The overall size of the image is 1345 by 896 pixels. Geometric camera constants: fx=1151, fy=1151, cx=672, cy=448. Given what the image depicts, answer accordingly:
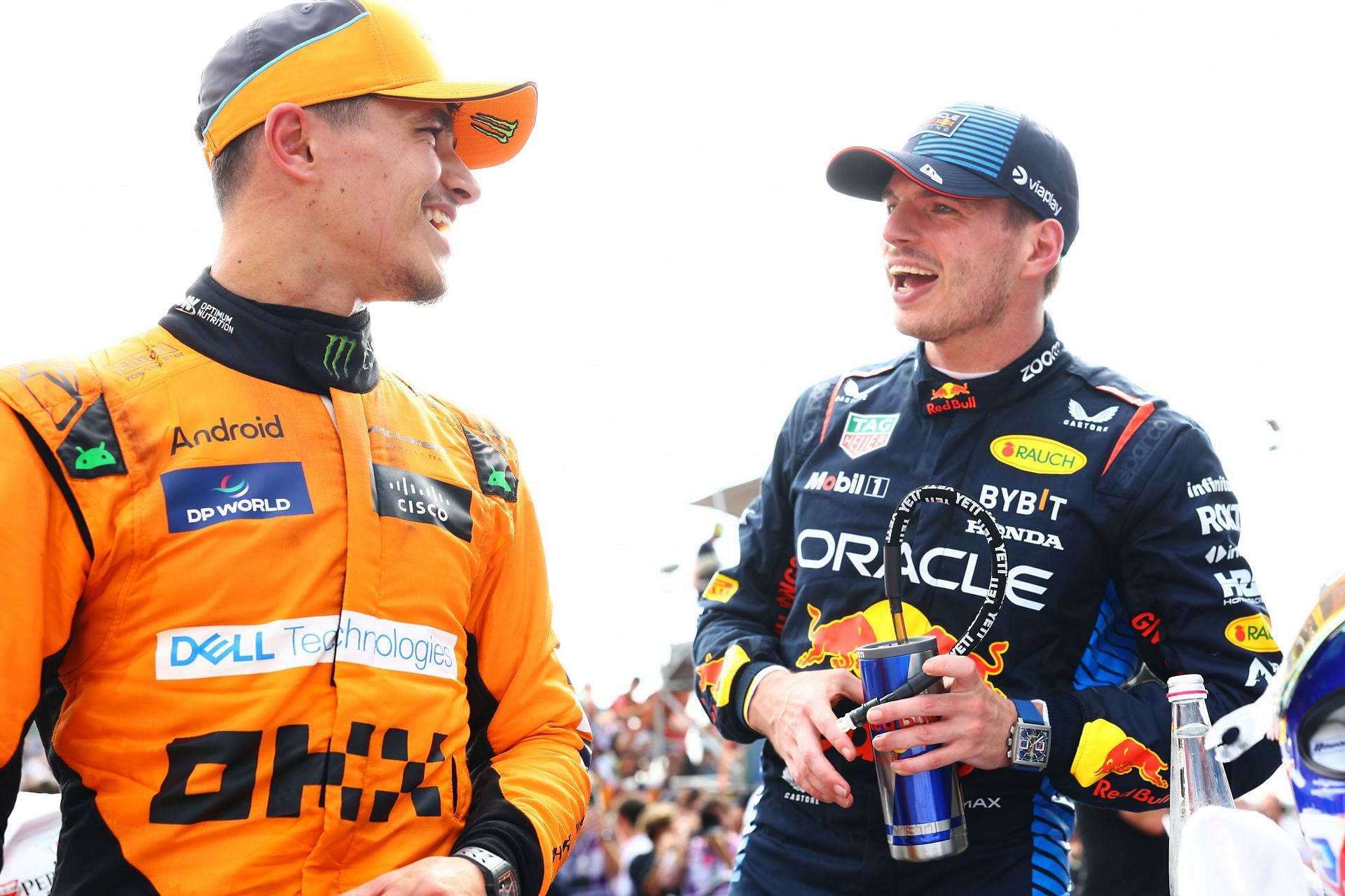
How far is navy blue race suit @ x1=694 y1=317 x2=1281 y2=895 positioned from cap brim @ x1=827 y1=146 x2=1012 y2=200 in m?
0.37

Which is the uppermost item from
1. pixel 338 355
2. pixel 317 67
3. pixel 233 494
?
pixel 317 67

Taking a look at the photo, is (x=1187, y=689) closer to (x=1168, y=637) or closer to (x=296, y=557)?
(x=1168, y=637)

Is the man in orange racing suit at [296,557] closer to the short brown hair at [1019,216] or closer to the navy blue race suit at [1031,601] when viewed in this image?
the navy blue race suit at [1031,601]

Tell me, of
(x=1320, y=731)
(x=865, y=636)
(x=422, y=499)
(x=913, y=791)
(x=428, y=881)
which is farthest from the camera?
(x=865, y=636)

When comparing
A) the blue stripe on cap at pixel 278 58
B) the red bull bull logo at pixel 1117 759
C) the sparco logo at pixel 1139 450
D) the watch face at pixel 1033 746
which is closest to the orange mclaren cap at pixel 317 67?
the blue stripe on cap at pixel 278 58

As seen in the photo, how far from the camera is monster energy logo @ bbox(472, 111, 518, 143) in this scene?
2.26 metres

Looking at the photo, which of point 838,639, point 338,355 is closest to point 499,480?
point 338,355

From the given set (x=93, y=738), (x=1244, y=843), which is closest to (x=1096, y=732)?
(x=1244, y=843)

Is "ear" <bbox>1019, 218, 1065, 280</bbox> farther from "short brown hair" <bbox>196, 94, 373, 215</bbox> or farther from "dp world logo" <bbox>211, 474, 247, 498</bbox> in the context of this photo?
"dp world logo" <bbox>211, 474, 247, 498</bbox>

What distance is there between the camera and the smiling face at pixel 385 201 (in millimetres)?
1995

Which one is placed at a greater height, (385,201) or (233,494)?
(385,201)

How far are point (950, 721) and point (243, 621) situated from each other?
121cm

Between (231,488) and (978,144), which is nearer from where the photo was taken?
(231,488)

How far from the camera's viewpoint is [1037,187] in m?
2.63
